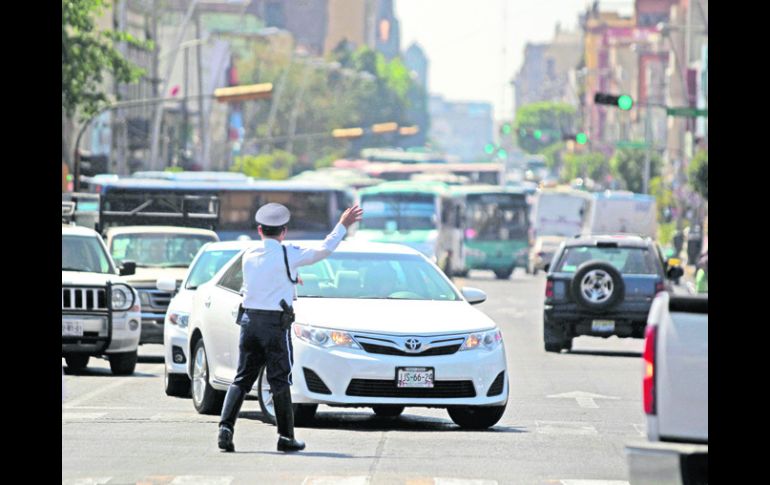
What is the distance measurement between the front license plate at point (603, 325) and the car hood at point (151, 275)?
568cm

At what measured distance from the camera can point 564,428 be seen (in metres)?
16.0

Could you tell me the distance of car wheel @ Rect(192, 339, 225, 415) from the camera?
16609 millimetres

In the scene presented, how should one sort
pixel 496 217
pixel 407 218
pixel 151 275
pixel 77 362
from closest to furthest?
pixel 77 362
pixel 151 275
pixel 407 218
pixel 496 217

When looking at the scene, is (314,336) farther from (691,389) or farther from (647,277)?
→ (647,277)

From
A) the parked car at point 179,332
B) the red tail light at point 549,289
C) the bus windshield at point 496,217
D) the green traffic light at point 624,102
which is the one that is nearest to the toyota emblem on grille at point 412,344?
the parked car at point 179,332

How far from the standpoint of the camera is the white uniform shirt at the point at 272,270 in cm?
1356

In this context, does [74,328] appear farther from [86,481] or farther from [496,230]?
[496,230]

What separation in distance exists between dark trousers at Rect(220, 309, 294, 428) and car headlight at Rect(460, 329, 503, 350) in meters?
2.07

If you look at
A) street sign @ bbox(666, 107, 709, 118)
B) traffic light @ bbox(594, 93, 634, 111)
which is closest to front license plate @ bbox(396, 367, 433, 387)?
traffic light @ bbox(594, 93, 634, 111)

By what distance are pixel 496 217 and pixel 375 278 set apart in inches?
1918

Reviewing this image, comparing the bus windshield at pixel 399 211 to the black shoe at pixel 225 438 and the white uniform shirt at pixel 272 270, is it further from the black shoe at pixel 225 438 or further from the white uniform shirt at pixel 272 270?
the black shoe at pixel 225 438

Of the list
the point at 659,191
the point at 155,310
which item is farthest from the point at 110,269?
the point at 659,191

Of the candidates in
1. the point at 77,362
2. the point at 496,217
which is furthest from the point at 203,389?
the point at 496,217
